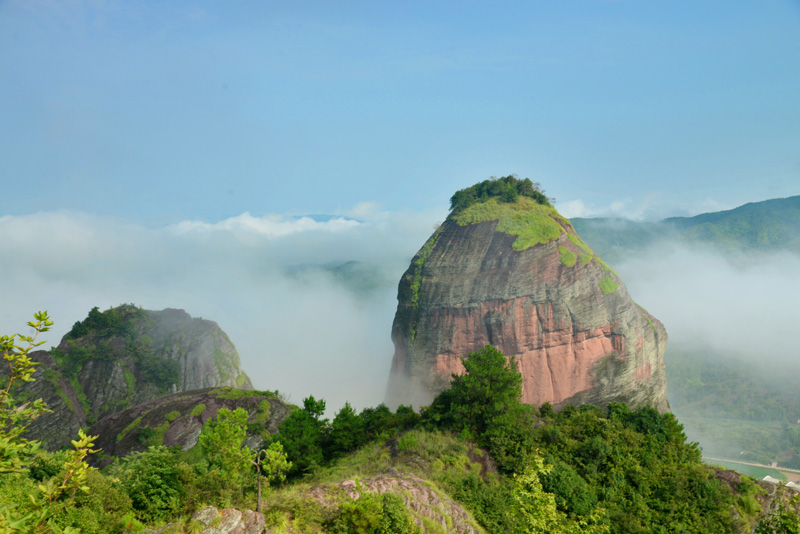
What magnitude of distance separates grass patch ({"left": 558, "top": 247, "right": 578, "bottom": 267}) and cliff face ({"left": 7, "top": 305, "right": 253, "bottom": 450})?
65.6 m

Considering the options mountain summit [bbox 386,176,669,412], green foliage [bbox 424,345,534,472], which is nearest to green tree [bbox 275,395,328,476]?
green foliage [bbox 424,345,534,472]

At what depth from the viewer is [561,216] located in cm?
6656

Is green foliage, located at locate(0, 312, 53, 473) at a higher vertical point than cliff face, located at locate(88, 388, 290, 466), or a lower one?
higher

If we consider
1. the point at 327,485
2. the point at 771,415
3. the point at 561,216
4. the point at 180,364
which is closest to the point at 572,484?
the point at 327,485

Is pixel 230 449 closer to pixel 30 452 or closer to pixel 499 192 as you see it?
pixel 30 452

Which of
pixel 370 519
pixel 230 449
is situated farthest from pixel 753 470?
pixel 230 449

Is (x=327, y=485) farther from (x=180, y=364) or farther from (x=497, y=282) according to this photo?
(x=180, y=364)

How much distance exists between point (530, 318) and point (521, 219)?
1515 cm

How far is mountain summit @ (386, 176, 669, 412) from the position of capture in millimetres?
55562

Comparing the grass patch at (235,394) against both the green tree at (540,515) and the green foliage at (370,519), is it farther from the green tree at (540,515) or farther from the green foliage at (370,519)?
the green tree at (540,515)

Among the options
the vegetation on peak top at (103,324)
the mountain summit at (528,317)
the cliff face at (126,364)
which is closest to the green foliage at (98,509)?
A: the mountain summit at (528,317)

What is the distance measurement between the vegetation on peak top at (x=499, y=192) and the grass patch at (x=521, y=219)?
1326mm

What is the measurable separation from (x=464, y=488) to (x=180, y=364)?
77222mm

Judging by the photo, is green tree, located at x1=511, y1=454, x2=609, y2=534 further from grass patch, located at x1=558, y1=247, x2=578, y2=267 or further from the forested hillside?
grass patch, located at x1=558, y1=247, x2=578, y2=267
